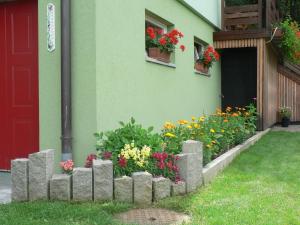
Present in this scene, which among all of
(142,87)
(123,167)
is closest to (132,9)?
(142,87)

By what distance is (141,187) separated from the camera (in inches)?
189

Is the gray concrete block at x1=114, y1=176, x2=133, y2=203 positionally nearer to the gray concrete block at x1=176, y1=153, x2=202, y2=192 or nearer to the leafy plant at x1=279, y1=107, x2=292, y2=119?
the gray concrete block at x1=176, y1=153, x2=202, y2=192

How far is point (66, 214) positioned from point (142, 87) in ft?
10.4

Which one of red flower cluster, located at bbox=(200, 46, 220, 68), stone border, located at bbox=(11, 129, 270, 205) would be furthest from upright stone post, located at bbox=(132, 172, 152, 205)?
red flower cluster, located at bbox=(200, 46, 220, 68)

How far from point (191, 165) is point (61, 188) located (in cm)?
157

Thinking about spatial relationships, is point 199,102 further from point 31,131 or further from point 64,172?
point 64,172

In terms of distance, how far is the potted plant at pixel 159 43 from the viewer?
7.51m

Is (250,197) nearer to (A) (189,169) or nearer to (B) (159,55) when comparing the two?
(A) (189,169)

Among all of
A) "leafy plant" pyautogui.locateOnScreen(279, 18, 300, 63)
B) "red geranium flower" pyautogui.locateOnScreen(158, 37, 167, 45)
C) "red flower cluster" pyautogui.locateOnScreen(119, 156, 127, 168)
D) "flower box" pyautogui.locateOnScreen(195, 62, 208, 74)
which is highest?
"leafy plant" pyautogui.locateOnScreen(279, 18, 300, 63)

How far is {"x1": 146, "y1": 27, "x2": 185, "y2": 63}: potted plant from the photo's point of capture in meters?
7.51

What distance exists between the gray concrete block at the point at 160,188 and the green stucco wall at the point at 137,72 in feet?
3.76

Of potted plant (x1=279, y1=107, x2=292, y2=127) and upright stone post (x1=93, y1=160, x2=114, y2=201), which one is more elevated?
potted plant (x1=279, y1=107, x2=292, y2=127)

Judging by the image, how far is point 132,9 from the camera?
6.68 m

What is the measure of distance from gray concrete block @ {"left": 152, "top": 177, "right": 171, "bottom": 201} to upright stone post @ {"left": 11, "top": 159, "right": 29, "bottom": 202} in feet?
4.55
